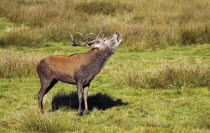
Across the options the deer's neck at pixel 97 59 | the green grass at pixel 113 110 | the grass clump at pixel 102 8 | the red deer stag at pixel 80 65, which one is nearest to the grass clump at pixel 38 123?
the green grass at pixel 113 110

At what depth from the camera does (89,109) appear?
9.55 m

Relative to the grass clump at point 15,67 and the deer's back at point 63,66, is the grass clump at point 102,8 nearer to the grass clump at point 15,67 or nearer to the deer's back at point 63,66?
the grass clump at point 15,67

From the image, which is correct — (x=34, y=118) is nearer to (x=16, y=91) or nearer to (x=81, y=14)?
(x=16, y=91)

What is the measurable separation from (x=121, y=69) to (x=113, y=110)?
16.5 ft

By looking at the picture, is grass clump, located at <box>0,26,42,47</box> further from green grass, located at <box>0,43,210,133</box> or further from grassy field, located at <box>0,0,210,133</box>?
green grass, located at <box>0,43,210,133</box>

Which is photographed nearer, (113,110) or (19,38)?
(113,110)

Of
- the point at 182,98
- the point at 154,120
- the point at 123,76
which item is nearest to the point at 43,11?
the point at 123,76

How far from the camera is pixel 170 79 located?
11.9m

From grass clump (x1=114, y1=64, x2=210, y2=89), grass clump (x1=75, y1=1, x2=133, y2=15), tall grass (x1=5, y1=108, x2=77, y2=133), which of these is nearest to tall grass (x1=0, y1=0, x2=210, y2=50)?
grass clump (x1=75, y1=1, x2=133, y2=15)

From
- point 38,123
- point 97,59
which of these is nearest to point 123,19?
point 97,59

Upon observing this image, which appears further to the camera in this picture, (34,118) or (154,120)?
(154,120)

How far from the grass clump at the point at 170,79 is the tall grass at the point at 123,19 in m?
6.57

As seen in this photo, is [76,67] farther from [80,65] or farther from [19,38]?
[19,38]

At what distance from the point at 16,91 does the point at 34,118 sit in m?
3.93
